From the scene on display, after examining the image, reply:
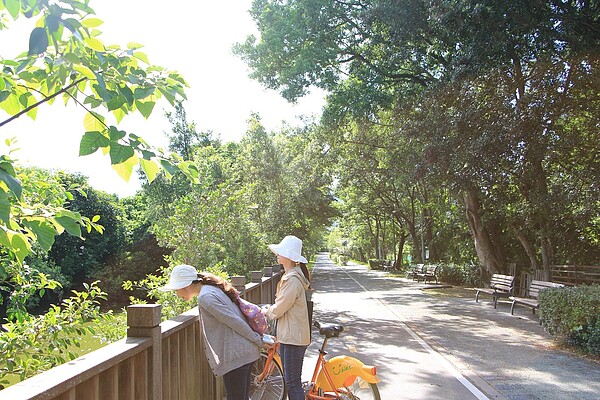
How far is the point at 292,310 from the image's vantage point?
15.8ft

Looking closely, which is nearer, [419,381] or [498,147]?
[419,381]

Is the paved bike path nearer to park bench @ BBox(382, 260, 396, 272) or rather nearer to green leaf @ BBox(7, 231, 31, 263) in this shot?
green leaf @ BBox(7, 231, 31, 263)

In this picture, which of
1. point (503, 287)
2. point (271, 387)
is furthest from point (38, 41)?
point (503, 287)

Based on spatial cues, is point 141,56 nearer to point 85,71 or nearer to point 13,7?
point 85,71

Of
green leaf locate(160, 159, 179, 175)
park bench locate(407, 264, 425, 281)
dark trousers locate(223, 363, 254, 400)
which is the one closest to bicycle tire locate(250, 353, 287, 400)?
dark trousers locate(223, 363, 254, 400)

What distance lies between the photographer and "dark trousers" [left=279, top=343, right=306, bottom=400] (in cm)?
485

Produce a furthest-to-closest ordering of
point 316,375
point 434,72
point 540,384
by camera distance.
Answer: point 434,72, point 540,384, point 316,375

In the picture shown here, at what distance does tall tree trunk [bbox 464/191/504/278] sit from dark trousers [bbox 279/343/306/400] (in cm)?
1830

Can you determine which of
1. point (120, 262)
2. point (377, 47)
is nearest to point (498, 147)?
point (377, 47)

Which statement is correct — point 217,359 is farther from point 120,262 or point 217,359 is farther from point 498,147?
point 120,262

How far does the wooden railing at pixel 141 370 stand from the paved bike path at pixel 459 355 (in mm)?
2859

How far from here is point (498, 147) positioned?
1424cm

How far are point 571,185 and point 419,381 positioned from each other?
9492 millimetres

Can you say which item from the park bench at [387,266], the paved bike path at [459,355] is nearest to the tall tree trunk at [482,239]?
the paved bike path at [459,355]
